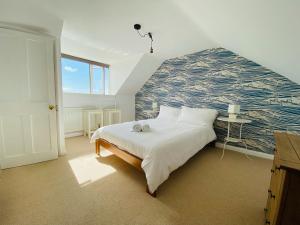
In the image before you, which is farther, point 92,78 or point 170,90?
point 92,78

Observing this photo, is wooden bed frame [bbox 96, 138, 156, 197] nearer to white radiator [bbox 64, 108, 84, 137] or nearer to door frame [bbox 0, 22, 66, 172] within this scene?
door frame [bbox 0, 22, 66, 172]

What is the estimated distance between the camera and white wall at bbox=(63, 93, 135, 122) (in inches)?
147

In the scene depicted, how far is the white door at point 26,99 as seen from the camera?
1.98 meters

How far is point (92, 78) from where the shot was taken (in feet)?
14.5

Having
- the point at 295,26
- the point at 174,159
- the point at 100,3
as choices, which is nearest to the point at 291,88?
the point at 295,26

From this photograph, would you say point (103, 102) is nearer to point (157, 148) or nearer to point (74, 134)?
point (74, 134)

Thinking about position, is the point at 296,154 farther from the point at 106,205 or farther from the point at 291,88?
the point at 291,88

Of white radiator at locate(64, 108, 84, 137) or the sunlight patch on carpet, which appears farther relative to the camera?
white radiator at locate(64, 108, 84, 137)

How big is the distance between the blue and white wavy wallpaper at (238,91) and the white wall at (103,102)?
1595 mm

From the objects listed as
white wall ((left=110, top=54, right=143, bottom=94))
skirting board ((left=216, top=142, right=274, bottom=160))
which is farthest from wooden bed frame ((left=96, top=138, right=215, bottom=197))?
white wall ((left=110, top=54, right=143, bottom=94))

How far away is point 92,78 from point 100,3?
2841 mm

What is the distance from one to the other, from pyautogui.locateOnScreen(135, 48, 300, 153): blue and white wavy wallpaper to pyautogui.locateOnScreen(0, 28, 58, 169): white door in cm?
289

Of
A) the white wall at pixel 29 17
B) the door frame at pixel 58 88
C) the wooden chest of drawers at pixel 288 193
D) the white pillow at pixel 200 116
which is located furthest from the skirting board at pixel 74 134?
the wooden chest of drawers at pixel 288 193

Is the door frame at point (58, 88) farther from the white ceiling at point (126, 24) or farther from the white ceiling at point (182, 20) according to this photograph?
the white ceiling at point (126, 24)
